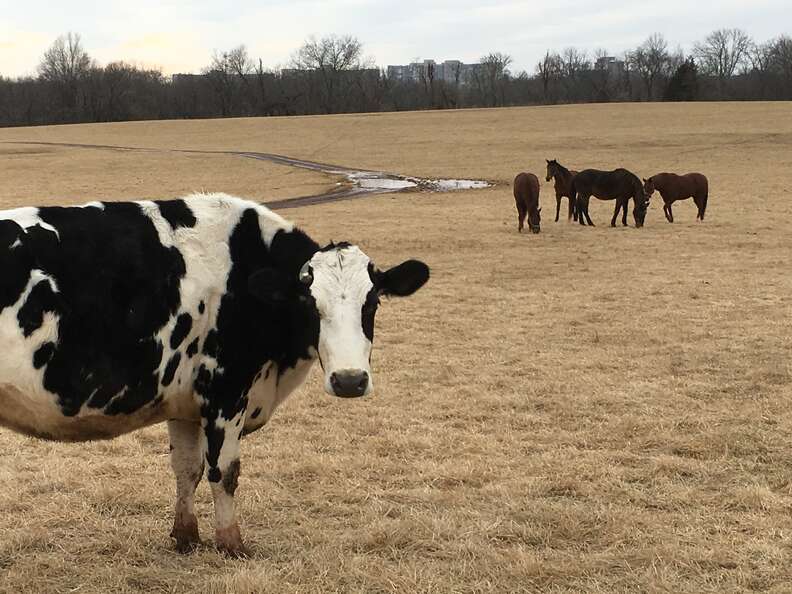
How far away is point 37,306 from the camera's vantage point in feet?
12.9

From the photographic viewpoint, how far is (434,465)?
19.8ft

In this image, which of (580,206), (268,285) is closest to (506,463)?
(268,285)

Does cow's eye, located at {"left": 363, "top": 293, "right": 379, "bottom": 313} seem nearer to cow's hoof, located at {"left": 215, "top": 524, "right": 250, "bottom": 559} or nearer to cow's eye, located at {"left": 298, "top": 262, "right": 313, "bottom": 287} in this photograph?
cow's eye, located at {"left": 298, "top": 262, "right": 313, "bottom": 287}

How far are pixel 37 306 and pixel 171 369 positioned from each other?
775 millimetres

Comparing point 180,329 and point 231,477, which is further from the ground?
point 180,329

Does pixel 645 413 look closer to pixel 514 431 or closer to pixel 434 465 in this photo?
pixel 514 431

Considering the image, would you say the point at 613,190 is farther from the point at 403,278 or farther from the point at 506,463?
the point at 403,278

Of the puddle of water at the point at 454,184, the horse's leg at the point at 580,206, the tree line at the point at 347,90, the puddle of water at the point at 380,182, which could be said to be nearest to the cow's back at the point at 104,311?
the horse's leg at the point at 580,206

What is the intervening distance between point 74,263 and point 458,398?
439 centimetres

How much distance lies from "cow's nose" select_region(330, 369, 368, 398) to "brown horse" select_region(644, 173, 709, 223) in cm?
2040

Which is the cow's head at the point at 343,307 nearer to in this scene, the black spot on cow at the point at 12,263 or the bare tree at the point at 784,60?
the black spot on cow at the point at 12,263

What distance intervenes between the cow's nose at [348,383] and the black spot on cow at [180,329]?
92cm

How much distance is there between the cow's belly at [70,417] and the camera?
401 cm

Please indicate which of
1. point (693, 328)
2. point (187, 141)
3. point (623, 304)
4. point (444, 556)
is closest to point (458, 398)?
point (444, 556)
